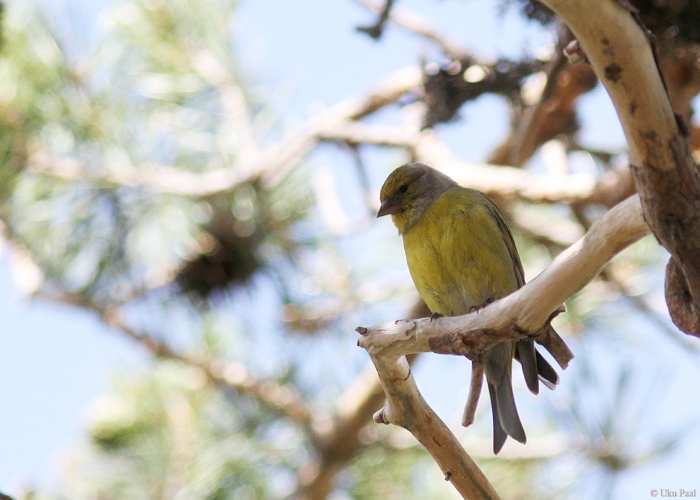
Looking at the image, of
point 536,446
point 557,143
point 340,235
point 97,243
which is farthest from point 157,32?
point 536,446

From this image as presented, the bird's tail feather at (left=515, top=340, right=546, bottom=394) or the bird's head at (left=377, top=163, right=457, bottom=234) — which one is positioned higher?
the bird's head at (left=377, top=163, right=457, bottom=234)

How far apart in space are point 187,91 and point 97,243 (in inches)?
50.8

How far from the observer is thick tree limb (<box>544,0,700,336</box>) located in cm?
137

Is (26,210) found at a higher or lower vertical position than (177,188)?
higher

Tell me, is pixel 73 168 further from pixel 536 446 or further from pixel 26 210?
pixel 536 446

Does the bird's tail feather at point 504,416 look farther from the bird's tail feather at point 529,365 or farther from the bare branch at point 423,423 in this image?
the bare branch at point 423,423

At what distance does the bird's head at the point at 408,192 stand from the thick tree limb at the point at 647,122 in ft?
5.02

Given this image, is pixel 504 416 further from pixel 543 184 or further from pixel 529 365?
pixel 543 184

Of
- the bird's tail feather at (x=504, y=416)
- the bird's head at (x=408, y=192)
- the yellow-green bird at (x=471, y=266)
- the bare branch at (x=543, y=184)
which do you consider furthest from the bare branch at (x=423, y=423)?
the bare branch at (x=543, y=184)

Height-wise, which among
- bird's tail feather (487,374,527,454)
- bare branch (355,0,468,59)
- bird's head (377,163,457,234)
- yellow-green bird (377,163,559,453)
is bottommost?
bird's tail feather (487,374,527,454)

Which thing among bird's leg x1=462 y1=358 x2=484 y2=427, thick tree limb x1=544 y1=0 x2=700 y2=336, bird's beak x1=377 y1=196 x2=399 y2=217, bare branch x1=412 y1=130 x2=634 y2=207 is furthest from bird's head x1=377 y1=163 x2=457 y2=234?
thick tree limb x1=544 y1=0 x2=700 y2=336

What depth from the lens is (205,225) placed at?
4141 mm

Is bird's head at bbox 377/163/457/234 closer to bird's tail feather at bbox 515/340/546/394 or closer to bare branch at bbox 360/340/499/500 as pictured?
bird's tail feather at bbox 515/340/546/394

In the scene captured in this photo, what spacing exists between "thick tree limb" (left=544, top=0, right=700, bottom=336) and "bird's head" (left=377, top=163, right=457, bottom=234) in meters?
1.53
